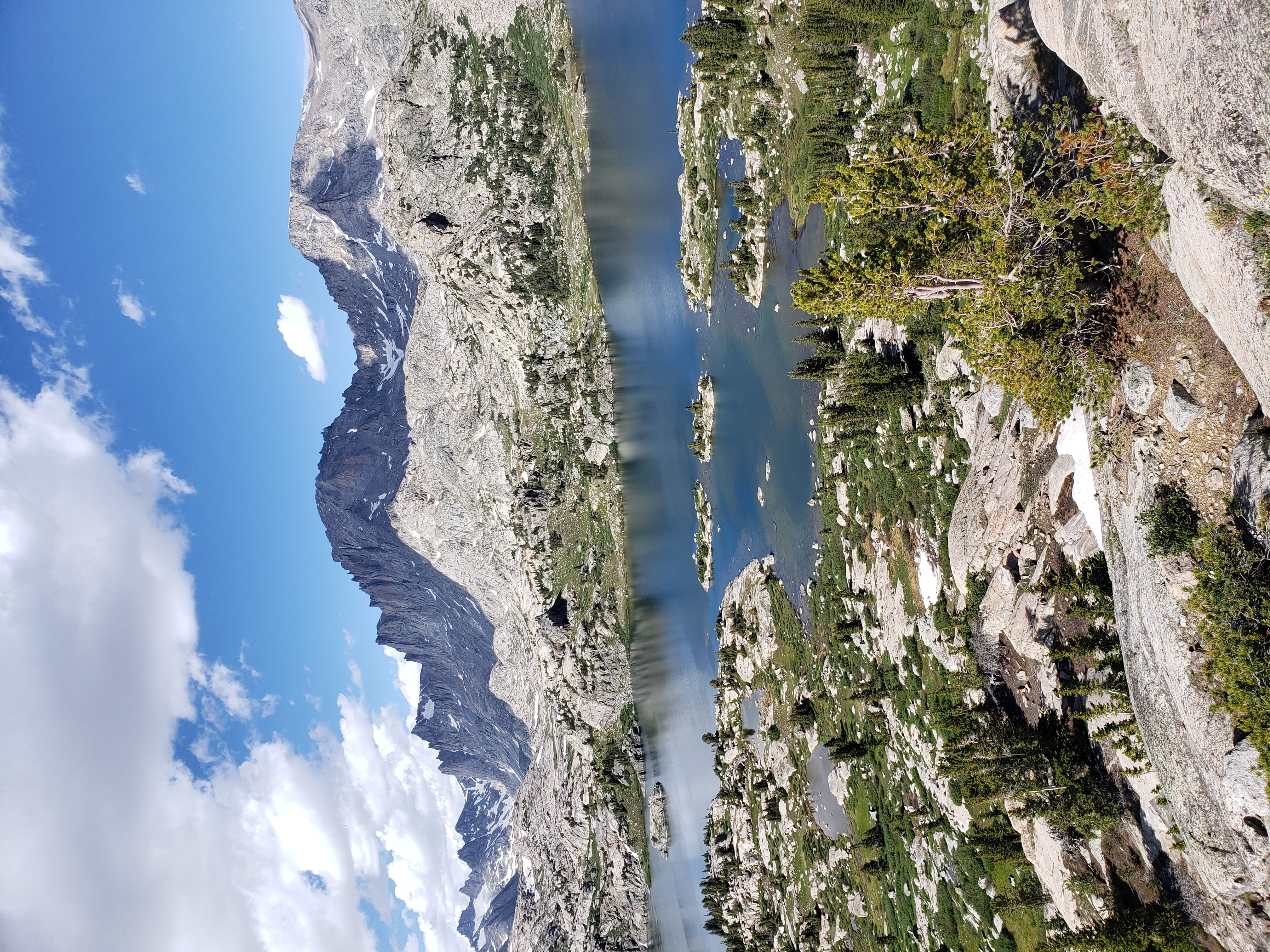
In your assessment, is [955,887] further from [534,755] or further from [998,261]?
[534,755]

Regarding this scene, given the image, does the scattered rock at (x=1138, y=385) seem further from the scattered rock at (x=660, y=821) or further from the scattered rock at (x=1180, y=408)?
the scattered rock at (x=660, y=821)

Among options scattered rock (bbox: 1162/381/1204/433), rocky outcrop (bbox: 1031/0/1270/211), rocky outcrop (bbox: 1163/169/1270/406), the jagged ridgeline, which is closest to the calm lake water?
the jagged ridgeline

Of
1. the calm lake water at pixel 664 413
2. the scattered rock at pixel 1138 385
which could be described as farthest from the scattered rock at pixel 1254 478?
the calm lake water at pixel 664 413

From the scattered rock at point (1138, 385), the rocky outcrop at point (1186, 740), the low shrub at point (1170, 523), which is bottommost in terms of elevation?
the rocky outcrop at point (1186, 740)

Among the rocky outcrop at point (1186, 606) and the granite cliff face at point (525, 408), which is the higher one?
the granite cliff face at point (525, 408)

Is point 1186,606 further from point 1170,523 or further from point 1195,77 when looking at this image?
point 1195,77

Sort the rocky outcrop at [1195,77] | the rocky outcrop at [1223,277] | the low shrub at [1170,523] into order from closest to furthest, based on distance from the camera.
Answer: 1. the rocky outcrop at [1195,77]
2. the rocky outcrop at [1223,277]
3. the low shrub at [1170,523]

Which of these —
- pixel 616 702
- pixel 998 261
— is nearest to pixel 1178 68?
pixel 998 261

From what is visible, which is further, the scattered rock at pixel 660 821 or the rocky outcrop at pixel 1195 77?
the scattered rock at pixel 660 821
